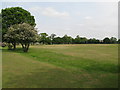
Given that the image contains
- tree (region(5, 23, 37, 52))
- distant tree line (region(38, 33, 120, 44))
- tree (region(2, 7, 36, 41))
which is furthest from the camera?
distant tree line (region(38, 33, 120, 44))

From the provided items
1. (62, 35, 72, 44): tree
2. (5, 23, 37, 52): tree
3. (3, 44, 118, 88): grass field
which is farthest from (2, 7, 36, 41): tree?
(62, 35, 72, 44): tree

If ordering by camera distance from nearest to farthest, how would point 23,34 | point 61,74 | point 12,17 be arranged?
1. point 61,74
2. point 23,34
3. point 12,17

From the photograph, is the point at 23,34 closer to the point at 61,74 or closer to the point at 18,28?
the point at 18,28

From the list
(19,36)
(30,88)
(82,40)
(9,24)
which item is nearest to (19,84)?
(30,88)

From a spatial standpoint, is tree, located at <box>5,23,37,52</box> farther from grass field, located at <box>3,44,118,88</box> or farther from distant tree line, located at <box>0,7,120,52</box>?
grass field, located at <box>3,44,118,88</box>

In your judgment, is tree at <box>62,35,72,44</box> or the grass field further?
tree at <box>62,35,72,44</box>

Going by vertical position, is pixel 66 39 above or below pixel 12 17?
below

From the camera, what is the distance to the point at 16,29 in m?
22.5

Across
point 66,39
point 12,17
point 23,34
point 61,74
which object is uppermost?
point 12,17

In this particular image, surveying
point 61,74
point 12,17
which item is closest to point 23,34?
point 12,17

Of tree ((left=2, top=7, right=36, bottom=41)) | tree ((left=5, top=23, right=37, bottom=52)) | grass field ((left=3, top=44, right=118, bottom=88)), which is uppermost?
tree ((left=2, top=7, right=36, bottom=41))

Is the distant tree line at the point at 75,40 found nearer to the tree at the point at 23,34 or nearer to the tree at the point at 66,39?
the tree at the point at 66,39

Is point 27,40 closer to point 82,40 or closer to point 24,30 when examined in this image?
point 24,30

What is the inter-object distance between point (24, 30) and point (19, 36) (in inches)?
61.0
